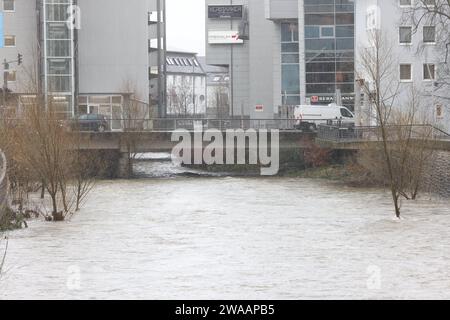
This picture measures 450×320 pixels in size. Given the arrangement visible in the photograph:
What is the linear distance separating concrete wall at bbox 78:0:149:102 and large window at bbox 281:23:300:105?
15.2m

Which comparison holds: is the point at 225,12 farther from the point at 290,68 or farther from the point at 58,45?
the point at 58,45

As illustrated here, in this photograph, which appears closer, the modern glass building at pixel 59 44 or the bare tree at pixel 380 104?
the bare tree at pixel 380 104

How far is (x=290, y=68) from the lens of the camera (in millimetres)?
101375

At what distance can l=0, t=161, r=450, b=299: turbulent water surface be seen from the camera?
21.7 metres

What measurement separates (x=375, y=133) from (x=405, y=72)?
2585 centimetres

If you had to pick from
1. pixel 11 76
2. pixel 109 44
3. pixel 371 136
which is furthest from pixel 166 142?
pixel 11 76

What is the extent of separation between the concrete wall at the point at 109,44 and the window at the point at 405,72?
28.4 metres

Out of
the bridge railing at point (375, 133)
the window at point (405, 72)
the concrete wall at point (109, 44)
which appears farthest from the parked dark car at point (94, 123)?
the window at point (405, 72)

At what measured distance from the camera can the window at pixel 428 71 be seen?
2928 inches

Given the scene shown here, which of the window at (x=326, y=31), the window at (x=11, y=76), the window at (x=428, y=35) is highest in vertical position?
the window at (x=326, y=31)

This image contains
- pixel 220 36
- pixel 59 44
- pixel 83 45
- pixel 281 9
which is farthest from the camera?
pixel 220 36

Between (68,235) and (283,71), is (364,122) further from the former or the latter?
(68,235)

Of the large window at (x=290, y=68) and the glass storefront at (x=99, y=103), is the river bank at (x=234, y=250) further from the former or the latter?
the large window at (x=290, y=68)

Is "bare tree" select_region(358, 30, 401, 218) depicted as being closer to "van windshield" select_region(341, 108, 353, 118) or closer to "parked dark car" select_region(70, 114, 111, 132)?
"van windshield" select_region(341, 108, 353, 118)
